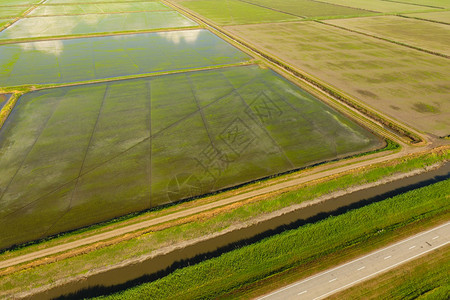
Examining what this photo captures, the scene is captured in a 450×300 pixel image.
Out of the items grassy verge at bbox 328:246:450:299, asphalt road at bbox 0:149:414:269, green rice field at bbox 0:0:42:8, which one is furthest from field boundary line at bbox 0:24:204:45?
grassy verge at bbox 328:246:450:299

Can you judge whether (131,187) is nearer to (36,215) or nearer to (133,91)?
(36,215)

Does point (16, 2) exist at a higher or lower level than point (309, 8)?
higher

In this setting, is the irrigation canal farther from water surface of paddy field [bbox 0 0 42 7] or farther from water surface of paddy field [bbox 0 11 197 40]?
water surface of paddy field [bbox 0 0 42 7]

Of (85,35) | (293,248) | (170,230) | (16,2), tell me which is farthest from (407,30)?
(16,2)

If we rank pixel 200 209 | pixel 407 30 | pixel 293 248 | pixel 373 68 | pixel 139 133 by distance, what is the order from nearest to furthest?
1. pixel 293 248
2. pixel 200 209
3. pixel 139 133
4. pixel 373 68
5. pixel 407 30

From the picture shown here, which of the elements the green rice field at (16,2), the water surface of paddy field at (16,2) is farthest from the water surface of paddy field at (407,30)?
the water surface of paddy field at (16,2)

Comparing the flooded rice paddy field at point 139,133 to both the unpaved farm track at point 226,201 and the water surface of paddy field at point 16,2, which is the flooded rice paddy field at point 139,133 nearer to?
the unpaved farm track at point 226,201

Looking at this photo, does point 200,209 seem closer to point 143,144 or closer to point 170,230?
point 170,230
